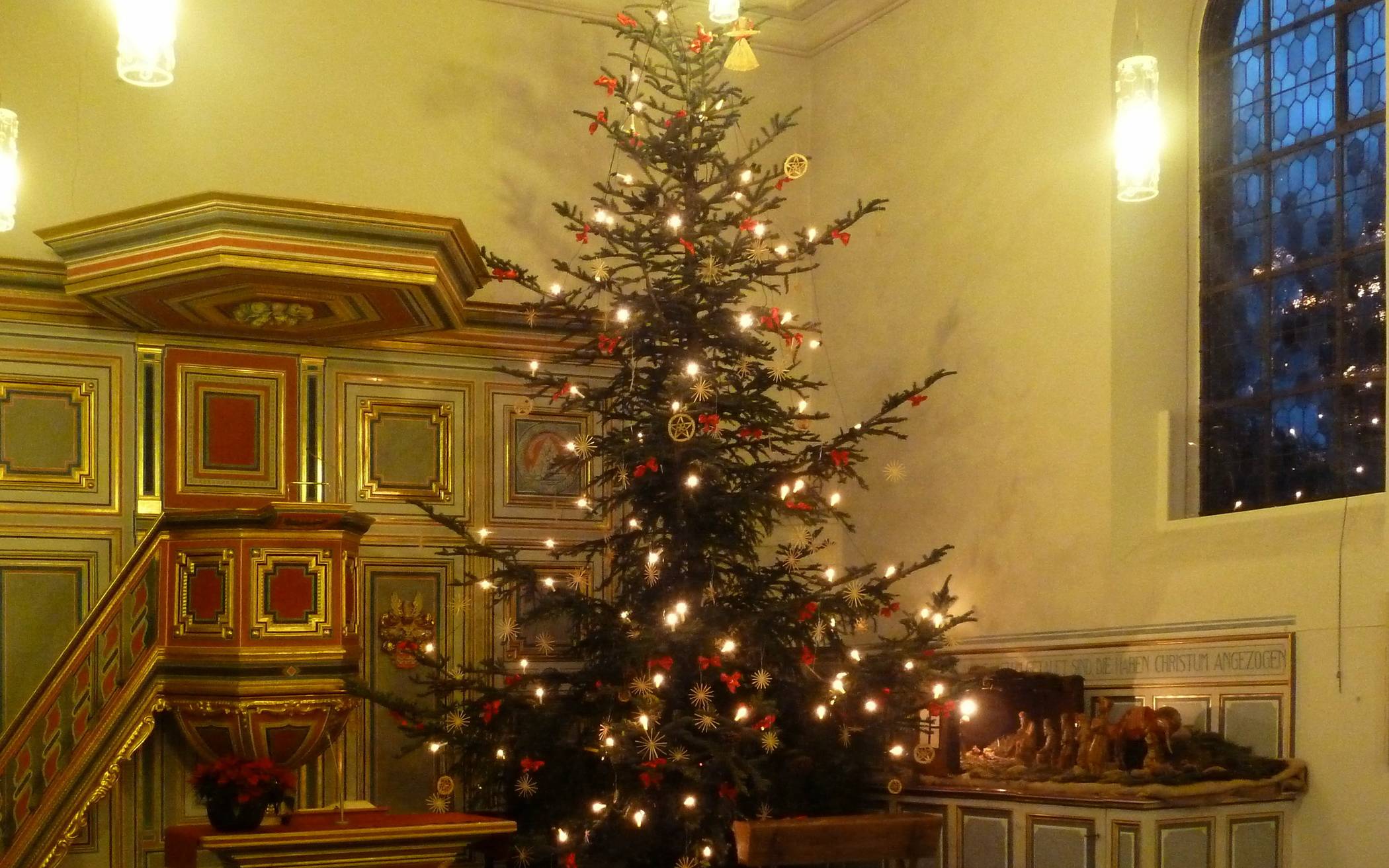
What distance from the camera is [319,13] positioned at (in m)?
10.1

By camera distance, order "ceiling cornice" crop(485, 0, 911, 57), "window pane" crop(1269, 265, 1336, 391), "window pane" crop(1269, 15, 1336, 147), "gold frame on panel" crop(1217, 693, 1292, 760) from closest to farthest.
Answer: "gold frame on panel" crop(1217, 693, 1292, 760), "window pane" crop(1269, 265, 1336, 391), "window pane" crop(1269, 15, 1336, 147), "ceiling cornice" crop(485, 0, 911, 57)

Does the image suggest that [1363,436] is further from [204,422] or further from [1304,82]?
[204,422]

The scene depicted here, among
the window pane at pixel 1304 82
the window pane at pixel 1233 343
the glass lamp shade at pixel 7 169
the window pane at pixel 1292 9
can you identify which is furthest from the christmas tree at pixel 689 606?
the glass lamp shade at pixel 7 169

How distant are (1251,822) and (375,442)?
5.25 meters

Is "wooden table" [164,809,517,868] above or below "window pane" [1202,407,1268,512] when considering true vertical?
below

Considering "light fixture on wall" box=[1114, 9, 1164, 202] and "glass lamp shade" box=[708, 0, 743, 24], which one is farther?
"glass lamp shade" box=[708, 0, 743, 24]

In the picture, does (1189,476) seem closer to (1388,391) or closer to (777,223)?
(1388,391)

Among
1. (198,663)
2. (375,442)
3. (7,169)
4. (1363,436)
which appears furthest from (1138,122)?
(375,442)

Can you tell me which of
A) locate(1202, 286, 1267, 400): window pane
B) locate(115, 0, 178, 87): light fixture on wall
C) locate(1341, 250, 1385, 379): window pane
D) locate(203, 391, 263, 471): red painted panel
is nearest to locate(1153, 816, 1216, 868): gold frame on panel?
locate(1341, 250, 1385, 379): window pane

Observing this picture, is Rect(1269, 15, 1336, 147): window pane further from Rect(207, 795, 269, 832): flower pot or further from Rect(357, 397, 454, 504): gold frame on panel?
Rect(207, 795, 269, 832): flower pot

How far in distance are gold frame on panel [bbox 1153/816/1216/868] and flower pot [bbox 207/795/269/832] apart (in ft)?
12.5

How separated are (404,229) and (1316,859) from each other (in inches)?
201

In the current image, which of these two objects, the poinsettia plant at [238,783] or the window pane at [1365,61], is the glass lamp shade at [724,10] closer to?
the window pane at [1365,61]

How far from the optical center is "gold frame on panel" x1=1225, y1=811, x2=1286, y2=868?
7.06 metres
